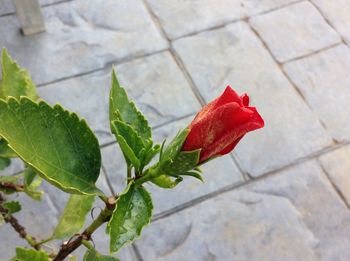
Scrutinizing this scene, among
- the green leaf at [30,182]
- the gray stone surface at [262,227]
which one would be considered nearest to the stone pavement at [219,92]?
the gray stone surface at [262,227]

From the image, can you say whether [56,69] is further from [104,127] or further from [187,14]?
[187,14]

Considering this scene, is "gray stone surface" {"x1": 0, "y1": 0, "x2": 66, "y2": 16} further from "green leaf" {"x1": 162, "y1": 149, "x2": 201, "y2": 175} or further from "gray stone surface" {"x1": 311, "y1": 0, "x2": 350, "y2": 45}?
"green leaf" {"x1": 162, "y1": 149, "x2": 201, "y2": 175}

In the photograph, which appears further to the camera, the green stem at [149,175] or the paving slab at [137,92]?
the paving slab at [137,92]

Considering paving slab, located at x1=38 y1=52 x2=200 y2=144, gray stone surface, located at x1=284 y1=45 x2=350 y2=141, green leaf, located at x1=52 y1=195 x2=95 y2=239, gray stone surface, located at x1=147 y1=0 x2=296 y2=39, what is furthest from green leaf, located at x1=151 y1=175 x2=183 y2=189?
gray stone surface, located at x1=147 y1=0 x2=296 y2=39

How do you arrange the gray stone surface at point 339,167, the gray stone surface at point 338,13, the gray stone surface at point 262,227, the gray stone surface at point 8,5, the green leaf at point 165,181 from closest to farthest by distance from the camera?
the green leaf at point 165,181, the gray stone surface at point 262,227, the gray stone surface at point 339,167, the gray stone surface at point 8,5, the gray stone surface at point 338,13

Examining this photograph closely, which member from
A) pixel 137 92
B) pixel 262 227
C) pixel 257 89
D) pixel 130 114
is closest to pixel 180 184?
pixel 262 227

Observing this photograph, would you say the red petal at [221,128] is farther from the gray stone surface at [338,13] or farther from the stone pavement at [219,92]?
the gray stone surface at [338,13]

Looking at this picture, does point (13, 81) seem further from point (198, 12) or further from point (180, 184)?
point (198, 12)

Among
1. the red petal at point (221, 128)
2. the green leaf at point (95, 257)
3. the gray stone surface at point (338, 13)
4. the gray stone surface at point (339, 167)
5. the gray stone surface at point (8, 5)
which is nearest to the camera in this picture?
the red petal at point (221, 128)
